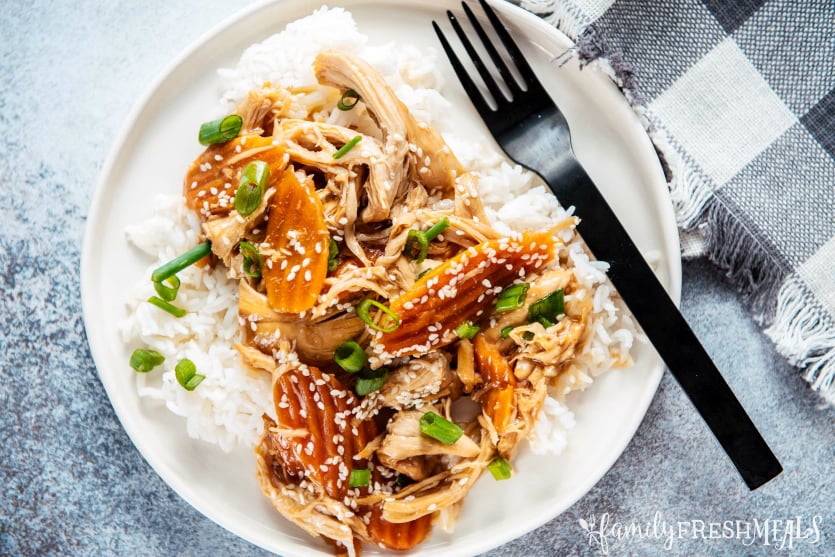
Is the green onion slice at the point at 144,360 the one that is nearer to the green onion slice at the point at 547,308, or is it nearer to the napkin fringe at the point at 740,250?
the green onion slice at the point at 547,308

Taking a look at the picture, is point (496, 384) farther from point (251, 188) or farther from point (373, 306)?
point (251, 188)

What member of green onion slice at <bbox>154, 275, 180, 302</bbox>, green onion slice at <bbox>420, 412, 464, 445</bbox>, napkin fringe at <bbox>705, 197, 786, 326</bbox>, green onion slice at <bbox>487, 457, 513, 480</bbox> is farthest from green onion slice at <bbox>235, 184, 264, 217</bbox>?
napkin fringe at <bbox>705, 197, 786, 326</bbox>

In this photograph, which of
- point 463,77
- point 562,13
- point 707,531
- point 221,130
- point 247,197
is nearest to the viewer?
point 247,197

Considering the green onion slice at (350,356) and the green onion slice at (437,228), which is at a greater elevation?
the green onion slice at (437,228)

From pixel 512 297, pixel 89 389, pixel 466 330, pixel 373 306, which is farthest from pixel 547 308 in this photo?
pixel 89 389

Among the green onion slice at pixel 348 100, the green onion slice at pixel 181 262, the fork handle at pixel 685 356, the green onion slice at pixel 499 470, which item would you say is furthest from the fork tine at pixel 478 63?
the green onion slice at pixel 499 470

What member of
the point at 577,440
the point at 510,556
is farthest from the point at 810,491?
the point at 510,556

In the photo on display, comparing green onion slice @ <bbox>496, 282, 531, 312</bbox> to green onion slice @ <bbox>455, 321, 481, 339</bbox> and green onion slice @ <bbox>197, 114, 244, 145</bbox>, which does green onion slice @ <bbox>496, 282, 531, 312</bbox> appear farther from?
green onion slice @ <bbox>197, 114, 244, 145</bbox>
